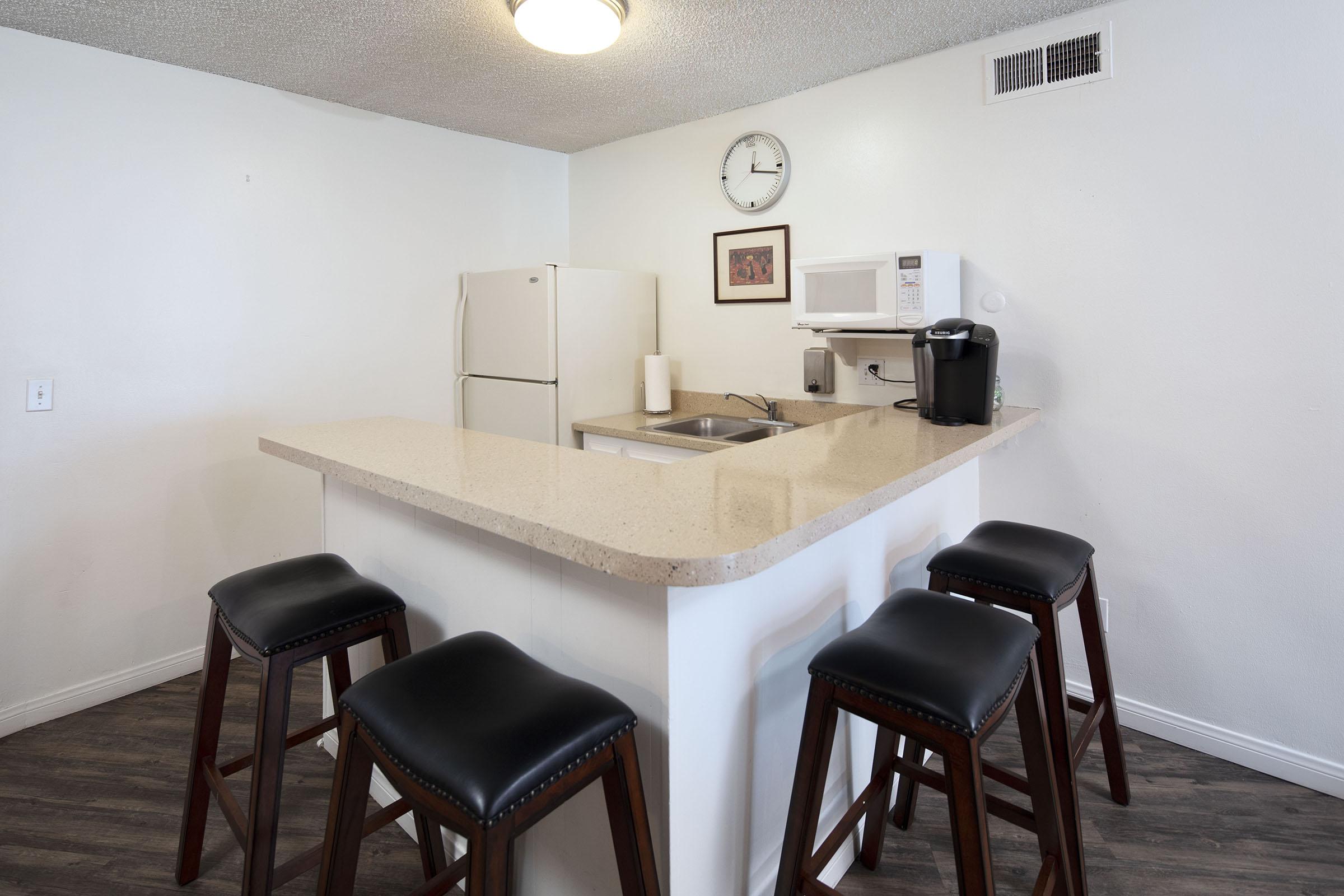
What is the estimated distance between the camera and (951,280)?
245 cm

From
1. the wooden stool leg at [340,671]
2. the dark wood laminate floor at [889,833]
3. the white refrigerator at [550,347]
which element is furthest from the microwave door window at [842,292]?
the wooden stool leg at [340,671]

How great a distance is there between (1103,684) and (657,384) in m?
2.19

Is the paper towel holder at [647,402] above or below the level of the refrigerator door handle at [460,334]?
below

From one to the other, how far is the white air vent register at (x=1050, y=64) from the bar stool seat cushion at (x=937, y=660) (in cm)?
186

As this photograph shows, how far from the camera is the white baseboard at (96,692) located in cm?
238

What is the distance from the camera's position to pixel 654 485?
1.34 m

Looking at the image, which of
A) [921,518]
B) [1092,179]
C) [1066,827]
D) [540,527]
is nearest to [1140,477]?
[921,518]

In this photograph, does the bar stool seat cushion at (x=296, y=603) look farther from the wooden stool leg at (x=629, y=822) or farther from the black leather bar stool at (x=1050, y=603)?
the black leather bar stool at (x=1050, y=603)

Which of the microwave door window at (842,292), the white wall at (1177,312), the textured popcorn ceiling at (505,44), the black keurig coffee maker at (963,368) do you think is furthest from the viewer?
the microwave door window at (842,292)

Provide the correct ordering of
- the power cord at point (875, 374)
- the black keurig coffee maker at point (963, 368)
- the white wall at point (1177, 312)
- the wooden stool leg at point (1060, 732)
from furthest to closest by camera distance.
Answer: the power cord at point (875, 374) → the black keurig coffee maker at point (963, 368) → the white wall at point (1177, 312) → the wooden stool leg at point (1060, 732)

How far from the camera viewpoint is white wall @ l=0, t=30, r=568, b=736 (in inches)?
92.8

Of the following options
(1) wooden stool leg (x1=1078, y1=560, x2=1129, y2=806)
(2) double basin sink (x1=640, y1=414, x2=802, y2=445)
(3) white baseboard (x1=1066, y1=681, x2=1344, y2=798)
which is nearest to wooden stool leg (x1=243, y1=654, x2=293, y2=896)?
(2) double basin sink (x1=640, y1=414, x2=802, y2=445)

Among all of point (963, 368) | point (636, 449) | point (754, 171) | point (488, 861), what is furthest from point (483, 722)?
point (754, 171)

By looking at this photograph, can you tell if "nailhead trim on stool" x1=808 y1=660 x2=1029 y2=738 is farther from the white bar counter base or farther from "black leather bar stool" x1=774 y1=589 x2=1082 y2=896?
the white bar counter base
